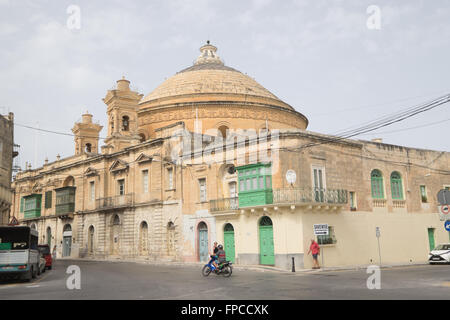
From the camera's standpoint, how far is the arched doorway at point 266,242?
79.4ft

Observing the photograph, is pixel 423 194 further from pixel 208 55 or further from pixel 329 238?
pixel 208 55

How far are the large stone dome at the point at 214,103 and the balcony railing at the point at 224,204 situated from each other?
1107cm

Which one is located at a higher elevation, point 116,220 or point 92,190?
point 92,190

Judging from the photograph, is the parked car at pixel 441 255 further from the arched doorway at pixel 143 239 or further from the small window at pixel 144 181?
the small window at pixel 144 181

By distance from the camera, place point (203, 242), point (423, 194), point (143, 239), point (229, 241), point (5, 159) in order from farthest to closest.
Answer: point (143, 239)
point (423, 194)
point (5, 159)
point (203, 242)
point (229, 241)

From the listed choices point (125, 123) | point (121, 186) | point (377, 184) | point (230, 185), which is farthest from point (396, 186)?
point (125, 123)

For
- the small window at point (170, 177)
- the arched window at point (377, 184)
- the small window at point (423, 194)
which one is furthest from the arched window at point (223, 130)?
the small window at point (423, 194)

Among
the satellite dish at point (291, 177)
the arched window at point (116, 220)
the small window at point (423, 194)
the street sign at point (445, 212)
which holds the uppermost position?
the satellite dish at point (291, 177)

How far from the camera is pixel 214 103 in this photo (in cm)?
3778

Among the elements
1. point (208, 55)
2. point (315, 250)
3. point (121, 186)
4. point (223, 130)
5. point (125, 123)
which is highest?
point (208, 55)

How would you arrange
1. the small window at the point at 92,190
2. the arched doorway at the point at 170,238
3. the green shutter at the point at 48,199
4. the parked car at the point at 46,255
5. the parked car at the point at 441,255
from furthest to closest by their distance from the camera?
1. the green shutter at the point at 48,199
2. the small window at the point at 92,190
3. the arched doorway at the point at 170,238
4. the parked car at the point at 46,255
5. the parked car at the point at 441,255

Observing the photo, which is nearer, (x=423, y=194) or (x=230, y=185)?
(x=230, y=185)

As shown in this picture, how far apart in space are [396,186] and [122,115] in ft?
72.5

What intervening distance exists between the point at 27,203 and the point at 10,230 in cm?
3244
